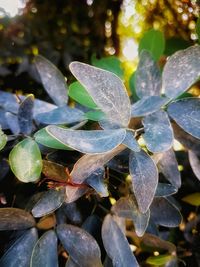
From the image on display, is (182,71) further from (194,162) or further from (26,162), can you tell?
(26,162)

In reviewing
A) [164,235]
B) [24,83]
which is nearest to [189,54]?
[164,235]

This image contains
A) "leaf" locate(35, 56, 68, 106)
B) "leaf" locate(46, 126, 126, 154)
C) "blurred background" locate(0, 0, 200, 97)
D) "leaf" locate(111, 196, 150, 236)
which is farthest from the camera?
"blurred background" locate(0, 0, 200, 97)

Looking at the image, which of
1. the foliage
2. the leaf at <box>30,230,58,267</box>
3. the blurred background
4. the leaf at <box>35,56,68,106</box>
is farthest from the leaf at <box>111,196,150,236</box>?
the blurred background

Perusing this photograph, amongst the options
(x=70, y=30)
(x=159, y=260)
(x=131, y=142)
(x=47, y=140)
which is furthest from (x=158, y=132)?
(x=70, y=30)

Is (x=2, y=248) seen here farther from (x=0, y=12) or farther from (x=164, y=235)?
(x=0, y=12)

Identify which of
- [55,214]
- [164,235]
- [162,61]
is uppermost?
[162,61]

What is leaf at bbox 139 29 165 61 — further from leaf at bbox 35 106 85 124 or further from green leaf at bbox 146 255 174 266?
green leaf at bbox 146 255 174 266

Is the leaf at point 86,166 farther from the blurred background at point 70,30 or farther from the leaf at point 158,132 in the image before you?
the blurred background at point 70,30
